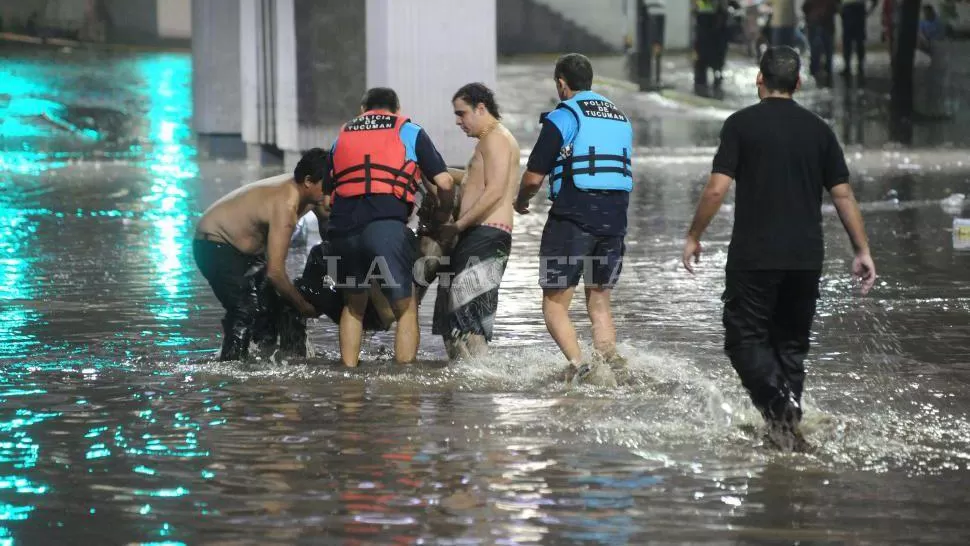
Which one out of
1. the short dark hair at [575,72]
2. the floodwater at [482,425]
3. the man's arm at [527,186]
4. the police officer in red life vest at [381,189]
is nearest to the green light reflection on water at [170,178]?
the floodwater at [482,425]

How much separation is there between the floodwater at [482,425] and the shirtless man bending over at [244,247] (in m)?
0.29

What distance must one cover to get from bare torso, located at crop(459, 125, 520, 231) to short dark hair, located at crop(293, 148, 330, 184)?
770 mm

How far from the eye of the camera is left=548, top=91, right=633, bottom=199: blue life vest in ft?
26.9

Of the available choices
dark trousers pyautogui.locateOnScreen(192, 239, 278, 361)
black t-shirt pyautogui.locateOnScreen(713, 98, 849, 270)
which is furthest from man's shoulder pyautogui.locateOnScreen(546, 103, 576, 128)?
dark trousers pyautogui.locateOnScreen(192, 239, 278, 361)

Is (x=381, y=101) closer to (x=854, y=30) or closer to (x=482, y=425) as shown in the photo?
(x=482, y=425)

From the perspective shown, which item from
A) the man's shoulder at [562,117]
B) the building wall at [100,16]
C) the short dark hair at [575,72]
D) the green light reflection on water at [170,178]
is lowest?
the green light reflection on water at [170,178]

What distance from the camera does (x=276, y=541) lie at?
5.49 metres

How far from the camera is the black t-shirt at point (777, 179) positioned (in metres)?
6.59

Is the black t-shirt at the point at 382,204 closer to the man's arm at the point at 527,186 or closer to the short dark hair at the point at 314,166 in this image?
the short dark hair at the point at 314,166

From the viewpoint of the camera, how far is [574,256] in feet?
27.1

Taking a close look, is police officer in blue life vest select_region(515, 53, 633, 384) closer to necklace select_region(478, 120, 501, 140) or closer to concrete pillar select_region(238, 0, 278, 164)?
necklace select_region(478, 120, 501, 140)

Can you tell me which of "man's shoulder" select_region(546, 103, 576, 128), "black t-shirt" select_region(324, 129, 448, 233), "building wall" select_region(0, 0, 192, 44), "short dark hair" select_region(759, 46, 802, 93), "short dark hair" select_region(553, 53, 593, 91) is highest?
"short dark hair" select_region(759, 46, 802, 93)

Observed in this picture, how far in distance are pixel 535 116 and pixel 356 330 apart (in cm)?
1977

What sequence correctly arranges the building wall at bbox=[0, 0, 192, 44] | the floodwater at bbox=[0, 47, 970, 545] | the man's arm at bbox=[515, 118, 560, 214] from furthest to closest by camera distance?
the building wall at bbox=[0, 0, 192, 44] < the man's arm at bbox=[515, 118, 560, 214] < the floodwater at bbox=[0, 47, 970, 545]
